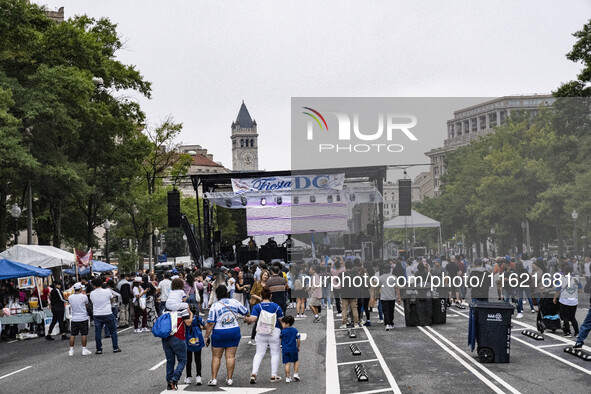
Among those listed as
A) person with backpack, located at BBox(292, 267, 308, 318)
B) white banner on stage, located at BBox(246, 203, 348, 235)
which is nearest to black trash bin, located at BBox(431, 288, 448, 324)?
person with backpack, located at BBox(292, 267, 308, 318)

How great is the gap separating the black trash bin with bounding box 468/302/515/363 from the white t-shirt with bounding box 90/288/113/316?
8.12 metres

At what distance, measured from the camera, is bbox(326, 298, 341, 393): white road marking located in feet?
41.1

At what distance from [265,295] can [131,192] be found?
32640mm

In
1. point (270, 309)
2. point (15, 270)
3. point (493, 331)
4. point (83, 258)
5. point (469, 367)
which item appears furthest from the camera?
point (83, 258)

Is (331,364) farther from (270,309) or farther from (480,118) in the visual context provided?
(480,118)

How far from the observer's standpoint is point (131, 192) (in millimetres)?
45719

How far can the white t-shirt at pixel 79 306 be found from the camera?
60.0 feet

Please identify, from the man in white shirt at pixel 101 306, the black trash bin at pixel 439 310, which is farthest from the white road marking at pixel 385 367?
the man in white shirt at pixel 101 306

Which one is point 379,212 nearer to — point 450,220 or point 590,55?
point 590,55

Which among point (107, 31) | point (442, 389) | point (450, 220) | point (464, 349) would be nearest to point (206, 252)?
point (107, 31)

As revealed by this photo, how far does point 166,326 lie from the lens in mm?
12703

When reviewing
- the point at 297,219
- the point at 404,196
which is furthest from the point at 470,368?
the point at 297,219

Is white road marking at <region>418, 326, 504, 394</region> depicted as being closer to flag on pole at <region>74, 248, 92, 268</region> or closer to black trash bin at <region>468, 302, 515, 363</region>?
black trash bin at <region>468, 302, 515, 363</region>

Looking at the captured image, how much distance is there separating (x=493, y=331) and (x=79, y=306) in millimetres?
9296
